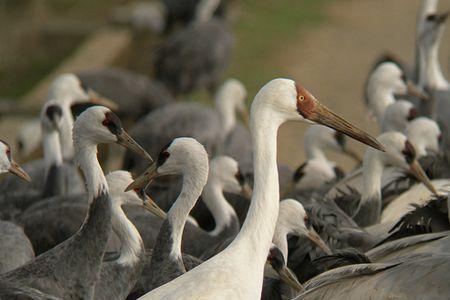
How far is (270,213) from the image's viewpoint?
5.61 metres

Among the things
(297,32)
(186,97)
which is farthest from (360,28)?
(186,97)

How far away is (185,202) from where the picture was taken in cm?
659

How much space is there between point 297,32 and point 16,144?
652 centimetres

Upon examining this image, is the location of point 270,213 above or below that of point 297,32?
above

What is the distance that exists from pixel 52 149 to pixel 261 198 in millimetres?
4044

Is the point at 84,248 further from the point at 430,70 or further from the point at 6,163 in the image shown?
the point at 430,70

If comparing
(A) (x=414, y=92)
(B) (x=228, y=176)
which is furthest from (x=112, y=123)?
(A) (x=414, y=92)

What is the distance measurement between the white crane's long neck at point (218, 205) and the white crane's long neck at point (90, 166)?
1918 mm

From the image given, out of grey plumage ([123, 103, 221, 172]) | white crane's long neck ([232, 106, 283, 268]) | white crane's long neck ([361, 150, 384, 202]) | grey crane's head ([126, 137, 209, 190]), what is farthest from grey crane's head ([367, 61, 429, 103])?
white crane's long neck ([232, 106, 283, 268])

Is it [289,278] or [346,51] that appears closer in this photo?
[289,278]

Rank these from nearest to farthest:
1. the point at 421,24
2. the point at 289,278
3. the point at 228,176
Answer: the point at 289,278 < the point at 228,176 < the point at 421,24

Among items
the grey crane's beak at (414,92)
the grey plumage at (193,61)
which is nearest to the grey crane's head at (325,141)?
the grey crane's beak at (414,92)

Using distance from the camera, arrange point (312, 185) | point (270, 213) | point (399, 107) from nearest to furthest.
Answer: point (270, 213) → point (312, 185) → point (399, 107)

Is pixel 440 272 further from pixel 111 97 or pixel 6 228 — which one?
pixel 111 97
